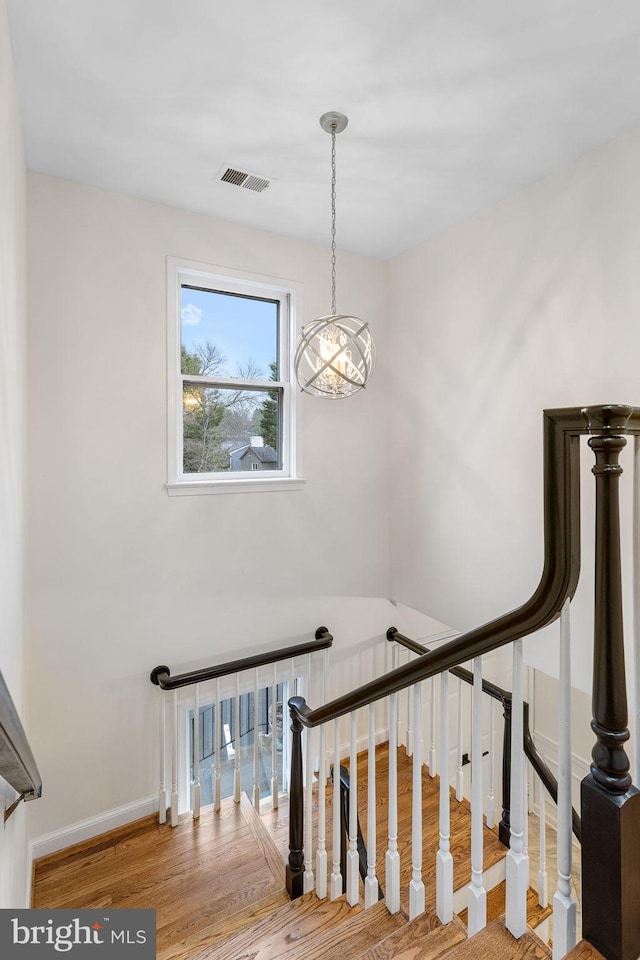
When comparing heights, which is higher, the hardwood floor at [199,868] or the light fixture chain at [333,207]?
the light fixture chain at [333,207]

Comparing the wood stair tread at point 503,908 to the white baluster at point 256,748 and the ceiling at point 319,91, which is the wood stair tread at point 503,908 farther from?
the ceiling at point 319,91

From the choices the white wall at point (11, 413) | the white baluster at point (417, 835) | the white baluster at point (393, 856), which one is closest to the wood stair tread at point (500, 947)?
the white baluster at point (417, 835)

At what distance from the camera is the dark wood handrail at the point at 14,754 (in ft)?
2.96

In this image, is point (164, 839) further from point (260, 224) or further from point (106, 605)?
point (260, 224)

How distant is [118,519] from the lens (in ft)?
8.71

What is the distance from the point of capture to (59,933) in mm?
1236

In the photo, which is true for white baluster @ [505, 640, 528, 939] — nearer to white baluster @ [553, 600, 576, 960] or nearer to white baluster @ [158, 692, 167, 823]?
white baluster @ [553, 600, 576, 960]

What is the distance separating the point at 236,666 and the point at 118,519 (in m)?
1.16

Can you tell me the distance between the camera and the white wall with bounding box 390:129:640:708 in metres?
2.21

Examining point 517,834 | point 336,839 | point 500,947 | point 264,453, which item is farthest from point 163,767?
point 517,834

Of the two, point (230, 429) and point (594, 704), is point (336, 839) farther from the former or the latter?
point (230, 429)

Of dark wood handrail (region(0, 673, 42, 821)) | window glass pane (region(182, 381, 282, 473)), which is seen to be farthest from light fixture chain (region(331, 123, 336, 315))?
dark wood handrail (region(0, 673, 42, 821))

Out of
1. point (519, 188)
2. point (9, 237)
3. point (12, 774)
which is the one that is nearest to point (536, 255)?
point (519, 188)

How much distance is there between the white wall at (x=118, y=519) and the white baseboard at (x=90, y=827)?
0.04 meters
